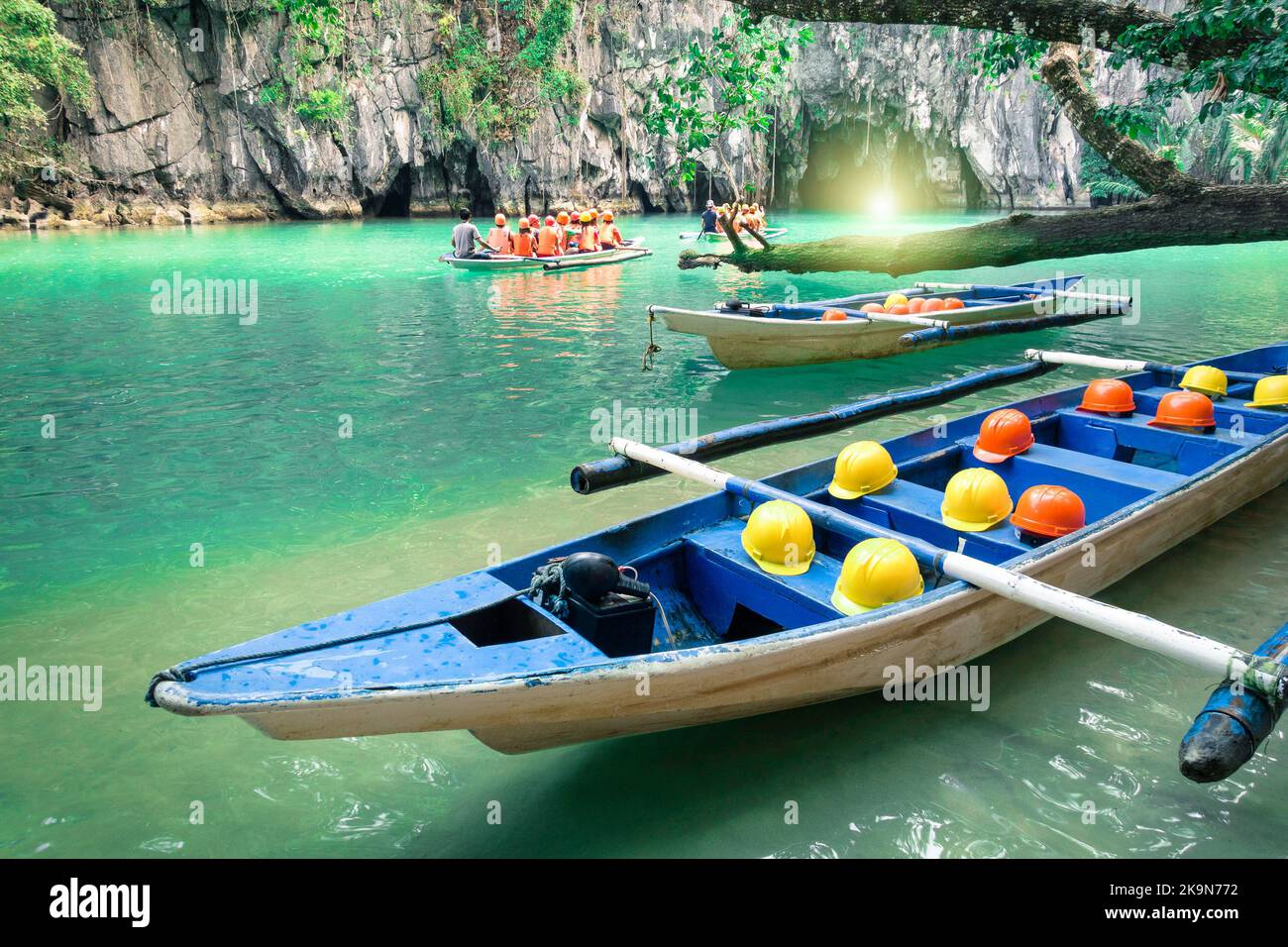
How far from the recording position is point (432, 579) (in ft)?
16.9

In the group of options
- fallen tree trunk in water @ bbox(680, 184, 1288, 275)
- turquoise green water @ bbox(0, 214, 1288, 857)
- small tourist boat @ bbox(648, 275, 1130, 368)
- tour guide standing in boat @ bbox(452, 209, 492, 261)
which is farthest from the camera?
tour guide standing in boat @ bbox(452, 209, 492, 261)

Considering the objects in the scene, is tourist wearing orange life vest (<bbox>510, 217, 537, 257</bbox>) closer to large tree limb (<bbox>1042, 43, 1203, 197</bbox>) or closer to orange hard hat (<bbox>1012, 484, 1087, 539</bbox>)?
large tree limb (<bbox>1042, 43, 1203, 197</bbox>)

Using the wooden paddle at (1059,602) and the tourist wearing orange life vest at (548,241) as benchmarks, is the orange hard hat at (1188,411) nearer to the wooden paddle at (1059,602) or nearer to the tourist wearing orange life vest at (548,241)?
the wooden paddle at (1059,602)

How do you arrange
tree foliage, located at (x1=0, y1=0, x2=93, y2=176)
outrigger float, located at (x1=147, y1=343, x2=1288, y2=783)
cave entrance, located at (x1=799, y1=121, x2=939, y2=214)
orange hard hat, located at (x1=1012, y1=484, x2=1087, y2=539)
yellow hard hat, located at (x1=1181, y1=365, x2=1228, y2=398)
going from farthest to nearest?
cave entrance, located at (x1=799, y1=121, x2=939, y2=214)
tree foliage, located at (x1=0, y1=0, x2=93, y2=176)
yellow hard hat, located at (x1=1181, y1=365, x2=1228, y2=398)
orange hard hat, located at (x1=1012, y1=484, x2=1087, y2=539)
outrigger float, located at (x1=147, y1=343, x2=1288, y2=783)

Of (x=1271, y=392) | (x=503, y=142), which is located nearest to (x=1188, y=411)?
(x=1271, y=392)

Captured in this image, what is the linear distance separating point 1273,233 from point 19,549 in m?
10.7

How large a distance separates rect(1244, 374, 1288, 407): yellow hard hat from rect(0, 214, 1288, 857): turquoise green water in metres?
0.77

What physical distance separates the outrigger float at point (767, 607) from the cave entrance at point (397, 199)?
123ft

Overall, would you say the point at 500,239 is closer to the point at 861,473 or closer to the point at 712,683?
the point at 861,473

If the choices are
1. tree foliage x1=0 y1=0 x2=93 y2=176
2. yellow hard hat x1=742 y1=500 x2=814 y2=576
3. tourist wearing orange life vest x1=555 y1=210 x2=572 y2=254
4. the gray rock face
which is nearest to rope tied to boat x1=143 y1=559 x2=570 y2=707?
yellow hard hat x1=742 y1=500 x2=814 y2=576

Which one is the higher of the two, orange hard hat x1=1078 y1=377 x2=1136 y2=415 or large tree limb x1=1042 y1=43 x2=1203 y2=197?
large tree limb x1=1042 y1=43 x2=1203 y2=197

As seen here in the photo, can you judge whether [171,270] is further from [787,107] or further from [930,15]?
[787,107]

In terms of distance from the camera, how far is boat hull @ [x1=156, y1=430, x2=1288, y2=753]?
2.53 m

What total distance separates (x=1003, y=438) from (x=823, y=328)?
4.59 meters
